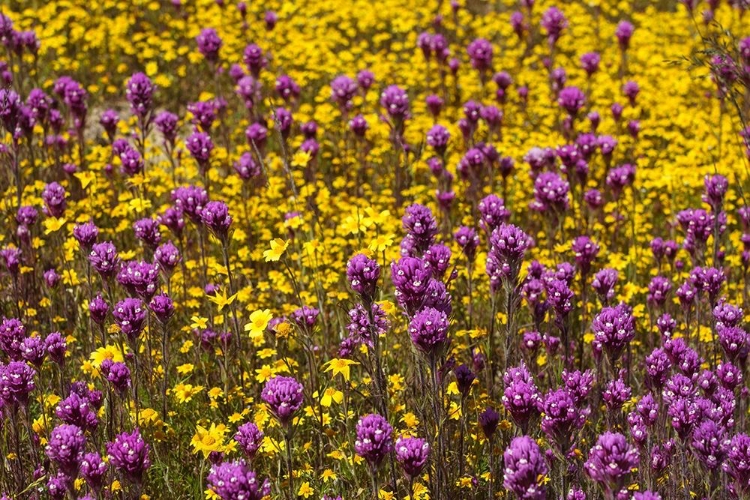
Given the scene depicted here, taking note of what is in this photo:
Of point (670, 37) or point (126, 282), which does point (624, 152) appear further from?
point (126, 282)

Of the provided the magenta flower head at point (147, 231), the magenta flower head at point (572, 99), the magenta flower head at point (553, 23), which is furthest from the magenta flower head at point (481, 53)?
the magenta flower head at point (147, 231)

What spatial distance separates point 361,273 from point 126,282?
137 centimetres

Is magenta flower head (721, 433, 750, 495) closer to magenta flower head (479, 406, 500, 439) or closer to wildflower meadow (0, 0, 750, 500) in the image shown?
wildflower meadow (0, 0, 750, 500)

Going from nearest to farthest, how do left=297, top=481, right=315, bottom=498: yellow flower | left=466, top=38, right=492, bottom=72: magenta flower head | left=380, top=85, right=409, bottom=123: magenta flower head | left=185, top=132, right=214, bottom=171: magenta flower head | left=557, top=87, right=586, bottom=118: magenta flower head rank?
left=297, top=481, right=315, bottom=498: yellow flower, left=185, top=132, right=214, bottom=171: magenta flower head, left=380, top=85, right=409, bottom=123: magenta flower head, left=557, top=87, right=586, bottom=118: magenta flower head, left=466, top=38, right=492, bottom=72: magenta flower head

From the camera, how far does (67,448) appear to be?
3418mm

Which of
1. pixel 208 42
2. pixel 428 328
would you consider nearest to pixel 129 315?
pixel 428 328

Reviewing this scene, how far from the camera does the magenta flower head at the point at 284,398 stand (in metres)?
3.52

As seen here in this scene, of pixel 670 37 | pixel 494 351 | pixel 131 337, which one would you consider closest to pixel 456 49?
pixel 670 37

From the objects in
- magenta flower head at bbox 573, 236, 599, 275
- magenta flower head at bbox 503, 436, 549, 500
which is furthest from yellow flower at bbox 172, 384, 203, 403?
magenta flower head at bbox 573, 236, 599, 275

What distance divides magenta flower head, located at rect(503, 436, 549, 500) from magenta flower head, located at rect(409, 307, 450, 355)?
700 mm

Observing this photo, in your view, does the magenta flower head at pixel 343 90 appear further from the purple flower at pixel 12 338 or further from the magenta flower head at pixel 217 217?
the purple flower at pixel 12 338

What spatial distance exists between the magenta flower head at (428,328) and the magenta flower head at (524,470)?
2.30 ft

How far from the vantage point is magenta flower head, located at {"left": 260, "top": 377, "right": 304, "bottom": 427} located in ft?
11.5

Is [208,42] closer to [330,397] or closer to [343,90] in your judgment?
[343,90]
